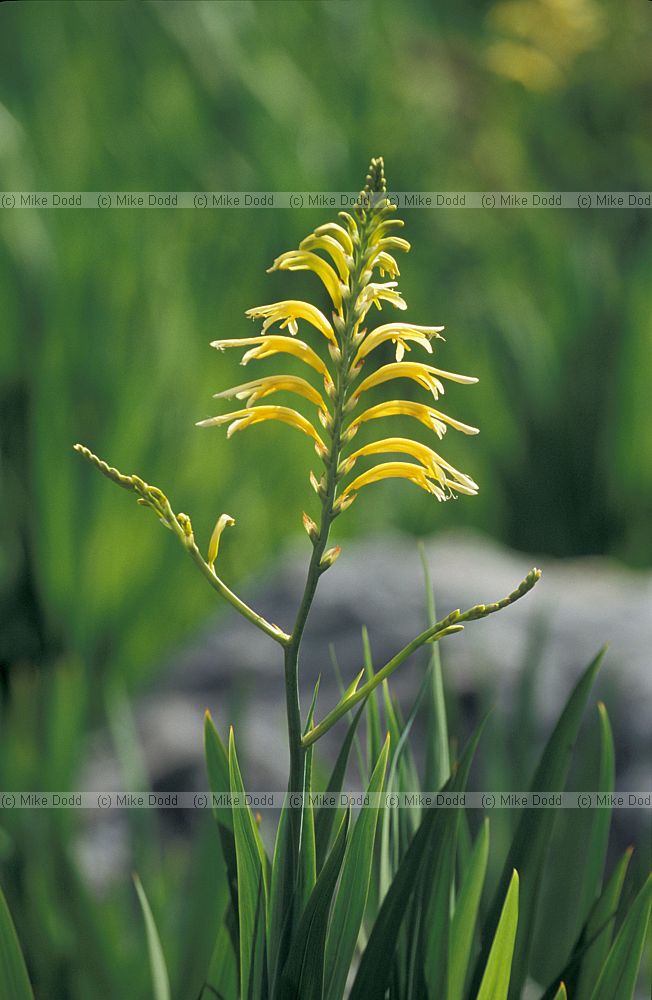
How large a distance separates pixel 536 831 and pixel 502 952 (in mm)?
87

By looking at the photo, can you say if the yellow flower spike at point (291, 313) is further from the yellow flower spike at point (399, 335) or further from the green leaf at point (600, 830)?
the green leaf at point (600, 830)

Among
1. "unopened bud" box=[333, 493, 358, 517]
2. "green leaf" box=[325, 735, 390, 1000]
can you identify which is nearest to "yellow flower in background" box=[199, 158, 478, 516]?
"unopened bud" box=[333, 493, 358, 517]

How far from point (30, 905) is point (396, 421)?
5.28 ft

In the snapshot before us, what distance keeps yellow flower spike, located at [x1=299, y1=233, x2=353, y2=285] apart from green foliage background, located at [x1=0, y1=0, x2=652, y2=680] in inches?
53.0

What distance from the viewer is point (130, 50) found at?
3266 millimetres

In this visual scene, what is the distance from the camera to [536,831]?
626 millimetres

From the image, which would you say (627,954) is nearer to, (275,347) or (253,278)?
(275,347)

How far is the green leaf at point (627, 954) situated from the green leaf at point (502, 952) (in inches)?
2.6

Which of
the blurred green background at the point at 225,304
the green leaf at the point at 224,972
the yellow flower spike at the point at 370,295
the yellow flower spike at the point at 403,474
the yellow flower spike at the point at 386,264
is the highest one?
the blurred green background at the point at 225,304

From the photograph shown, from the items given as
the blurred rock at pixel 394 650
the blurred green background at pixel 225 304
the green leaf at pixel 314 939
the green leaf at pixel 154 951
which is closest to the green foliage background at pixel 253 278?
the blurred green background at pixel 225 304

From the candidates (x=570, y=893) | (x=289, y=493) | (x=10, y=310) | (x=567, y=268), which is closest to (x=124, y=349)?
(x=10, y=310)

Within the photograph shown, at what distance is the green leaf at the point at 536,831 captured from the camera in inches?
24.6

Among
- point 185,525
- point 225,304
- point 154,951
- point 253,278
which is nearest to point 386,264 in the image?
point 185,525

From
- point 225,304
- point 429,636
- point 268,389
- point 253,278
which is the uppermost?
point 253,278
